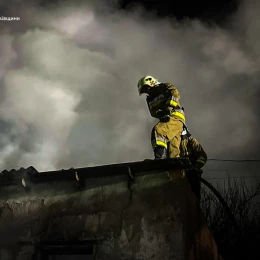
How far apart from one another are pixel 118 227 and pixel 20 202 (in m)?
2.14

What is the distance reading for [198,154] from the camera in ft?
20.6

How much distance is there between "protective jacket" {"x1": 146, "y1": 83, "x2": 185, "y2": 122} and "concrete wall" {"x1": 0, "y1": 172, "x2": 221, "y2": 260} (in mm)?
1916

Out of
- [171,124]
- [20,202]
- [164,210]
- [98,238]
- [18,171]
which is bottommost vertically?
[98,238]

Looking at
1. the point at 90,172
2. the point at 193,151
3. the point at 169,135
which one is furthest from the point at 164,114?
the point at 90,172

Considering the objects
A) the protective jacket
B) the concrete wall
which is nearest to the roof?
the concrete wall

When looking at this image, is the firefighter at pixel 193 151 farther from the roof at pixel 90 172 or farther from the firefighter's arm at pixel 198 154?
the roof at pixel 90 172

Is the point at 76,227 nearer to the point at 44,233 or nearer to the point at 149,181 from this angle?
the point at 44,233

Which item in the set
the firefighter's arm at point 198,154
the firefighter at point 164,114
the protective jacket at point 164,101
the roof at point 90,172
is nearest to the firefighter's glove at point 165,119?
the firefighter at point 164,114

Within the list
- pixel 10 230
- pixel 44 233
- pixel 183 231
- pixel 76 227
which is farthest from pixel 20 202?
pixel 183 231

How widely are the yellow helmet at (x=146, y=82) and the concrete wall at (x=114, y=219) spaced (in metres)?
2.44

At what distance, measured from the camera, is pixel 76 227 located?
500cm

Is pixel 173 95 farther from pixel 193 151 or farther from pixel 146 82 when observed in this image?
pixel 193 151

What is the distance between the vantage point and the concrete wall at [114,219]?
445 centimetres

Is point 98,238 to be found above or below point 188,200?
below
